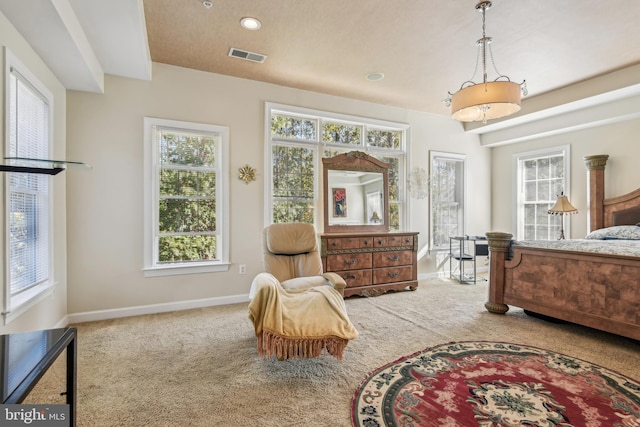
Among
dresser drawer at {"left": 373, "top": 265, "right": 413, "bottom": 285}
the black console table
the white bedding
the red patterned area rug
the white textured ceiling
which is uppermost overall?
the white textured ceiling

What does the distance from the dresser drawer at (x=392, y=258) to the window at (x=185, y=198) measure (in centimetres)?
199

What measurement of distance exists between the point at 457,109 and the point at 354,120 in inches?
89.2

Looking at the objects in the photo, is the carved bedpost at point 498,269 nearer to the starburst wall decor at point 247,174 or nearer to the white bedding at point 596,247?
the white bedding at point 596,247

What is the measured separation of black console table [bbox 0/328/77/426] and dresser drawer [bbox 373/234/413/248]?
352 cm

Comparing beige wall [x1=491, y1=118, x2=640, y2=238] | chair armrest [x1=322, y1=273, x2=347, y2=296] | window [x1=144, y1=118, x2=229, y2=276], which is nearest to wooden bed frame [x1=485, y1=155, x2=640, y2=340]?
beige wall [x1=491, y1=118, x2=640, y2=238]

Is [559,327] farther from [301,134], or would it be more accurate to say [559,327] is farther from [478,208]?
[301,134]

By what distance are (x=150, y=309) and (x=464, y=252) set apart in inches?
190

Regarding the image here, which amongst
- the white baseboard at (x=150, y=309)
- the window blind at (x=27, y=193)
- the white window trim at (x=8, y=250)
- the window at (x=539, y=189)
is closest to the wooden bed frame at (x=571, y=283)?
the window at (x=539, y=189)

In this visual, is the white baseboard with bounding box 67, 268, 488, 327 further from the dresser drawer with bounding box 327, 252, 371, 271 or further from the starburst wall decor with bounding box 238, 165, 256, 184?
the starburst wall decor with bounding box 238, 165, 256, 184

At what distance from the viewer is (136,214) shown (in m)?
3.52

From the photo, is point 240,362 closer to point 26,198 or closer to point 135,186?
point 26,198

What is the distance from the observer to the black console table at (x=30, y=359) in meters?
0.90

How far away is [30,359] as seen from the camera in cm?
105

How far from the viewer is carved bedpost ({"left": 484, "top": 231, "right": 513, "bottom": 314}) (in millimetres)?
3459
